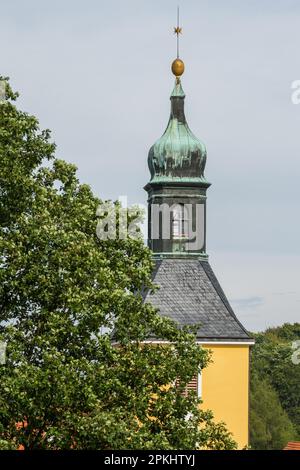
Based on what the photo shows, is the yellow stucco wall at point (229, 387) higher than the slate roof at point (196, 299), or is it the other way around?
the slate roof at point (196, 299)

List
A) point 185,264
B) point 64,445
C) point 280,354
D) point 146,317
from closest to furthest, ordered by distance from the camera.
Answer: point 64,445, point 146,317, point 185,264, point 280,354

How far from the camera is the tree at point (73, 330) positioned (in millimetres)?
34594

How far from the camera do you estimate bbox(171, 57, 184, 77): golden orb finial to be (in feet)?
194

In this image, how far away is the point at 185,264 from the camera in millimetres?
56844

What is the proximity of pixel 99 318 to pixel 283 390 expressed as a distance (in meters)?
69.7

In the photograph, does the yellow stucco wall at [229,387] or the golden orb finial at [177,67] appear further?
the golden orb finial at [177,67]

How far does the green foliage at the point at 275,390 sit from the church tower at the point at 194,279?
3751cm

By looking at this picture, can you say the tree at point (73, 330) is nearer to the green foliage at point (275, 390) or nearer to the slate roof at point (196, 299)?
the slate roof at point (196, 299)

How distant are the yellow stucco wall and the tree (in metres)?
18.2

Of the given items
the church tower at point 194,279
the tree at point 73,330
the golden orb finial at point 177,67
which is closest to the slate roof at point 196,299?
the church tower at point 194,279

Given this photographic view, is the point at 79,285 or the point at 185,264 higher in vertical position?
the point at 185,264

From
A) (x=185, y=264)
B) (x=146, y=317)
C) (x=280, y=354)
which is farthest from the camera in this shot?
(x=280, y=354)

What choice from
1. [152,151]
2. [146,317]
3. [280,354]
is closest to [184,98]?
[152,151]

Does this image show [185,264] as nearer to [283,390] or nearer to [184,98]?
[184,98]
